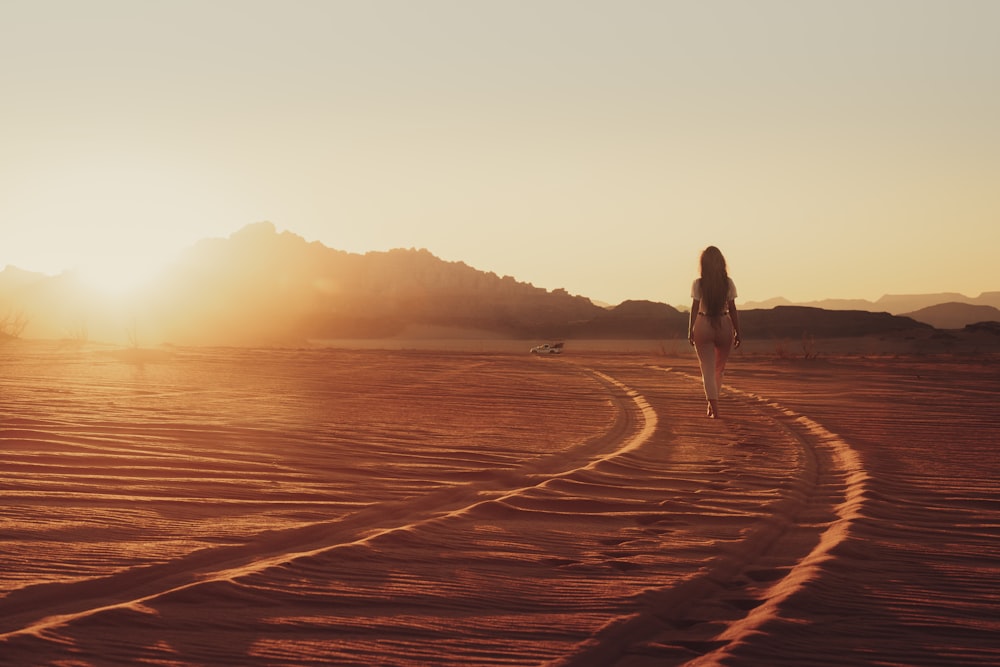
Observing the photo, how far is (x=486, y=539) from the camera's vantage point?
4324 mm

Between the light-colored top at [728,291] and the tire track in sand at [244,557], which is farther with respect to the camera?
the light-colored top at [728,291]

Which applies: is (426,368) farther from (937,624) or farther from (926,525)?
(937,624)

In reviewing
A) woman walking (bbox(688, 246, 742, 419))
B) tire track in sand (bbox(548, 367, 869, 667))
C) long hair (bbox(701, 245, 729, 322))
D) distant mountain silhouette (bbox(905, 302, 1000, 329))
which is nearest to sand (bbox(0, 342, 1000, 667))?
tire track in sand (bbox(548, 367, 869, 667))

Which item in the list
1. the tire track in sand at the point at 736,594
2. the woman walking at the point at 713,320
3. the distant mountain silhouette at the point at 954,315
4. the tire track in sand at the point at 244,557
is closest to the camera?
the tire track in sand at the point at 736,594

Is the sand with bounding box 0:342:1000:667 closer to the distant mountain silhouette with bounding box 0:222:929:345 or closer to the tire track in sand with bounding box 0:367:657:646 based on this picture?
the tire track in sand with bounding box 0:367:657:646

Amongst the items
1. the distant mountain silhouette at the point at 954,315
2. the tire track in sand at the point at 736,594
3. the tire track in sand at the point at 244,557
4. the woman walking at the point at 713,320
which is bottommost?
the tire track in sand at the point at 736,594

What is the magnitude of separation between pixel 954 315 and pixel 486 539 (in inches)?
5094

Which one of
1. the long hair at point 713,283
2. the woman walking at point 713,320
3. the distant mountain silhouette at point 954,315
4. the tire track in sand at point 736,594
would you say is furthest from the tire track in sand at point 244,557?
the distant mountain silhouette at point 954,315

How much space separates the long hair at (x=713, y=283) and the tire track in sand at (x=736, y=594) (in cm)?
471

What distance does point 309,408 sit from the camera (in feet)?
34.3

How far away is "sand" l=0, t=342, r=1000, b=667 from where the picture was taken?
9.59 ft

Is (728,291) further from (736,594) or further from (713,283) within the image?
(736,594)

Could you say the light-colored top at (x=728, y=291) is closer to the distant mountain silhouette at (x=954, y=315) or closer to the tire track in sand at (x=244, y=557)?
the tire track in sand at (x=244, y=557)

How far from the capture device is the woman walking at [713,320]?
→ 10.4m
